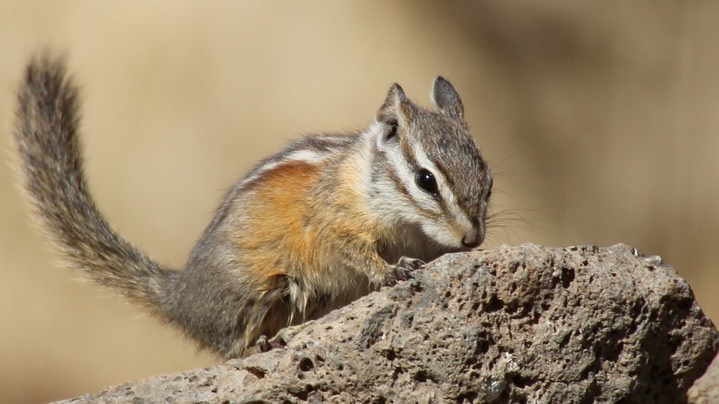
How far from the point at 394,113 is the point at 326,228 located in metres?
0.63

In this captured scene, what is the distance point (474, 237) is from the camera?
4.42 metres

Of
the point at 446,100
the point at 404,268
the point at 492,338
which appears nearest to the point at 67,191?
the point at 446,100

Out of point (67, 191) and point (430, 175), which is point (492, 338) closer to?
point (430, 175)

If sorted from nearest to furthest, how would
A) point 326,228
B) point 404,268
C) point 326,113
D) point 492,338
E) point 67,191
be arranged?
1. point 492,338
2. point 404,268
3. point 326,228
4. point 67,191
5. point 326,113

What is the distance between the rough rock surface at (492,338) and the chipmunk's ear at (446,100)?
160cm

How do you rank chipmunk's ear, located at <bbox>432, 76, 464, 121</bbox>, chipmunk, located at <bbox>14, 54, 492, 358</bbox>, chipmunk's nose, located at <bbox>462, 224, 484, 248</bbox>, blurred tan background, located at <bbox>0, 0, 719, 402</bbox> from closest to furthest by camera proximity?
chipmunk's nose, located at <bbox>462, 224, 484, 248</bbox>
chipmunk, located at <bbox>14, 54, 492, 358</bbox>
chipmunk's ear, located at <bbox>432, 76, 464, 121</bbox>
blurred tan background, located at <bbox>0, 0, 719, 402</bbox>

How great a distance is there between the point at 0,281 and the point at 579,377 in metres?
5.53

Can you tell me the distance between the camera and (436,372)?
11.7 ft

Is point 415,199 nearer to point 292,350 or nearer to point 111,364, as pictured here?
point 292,350

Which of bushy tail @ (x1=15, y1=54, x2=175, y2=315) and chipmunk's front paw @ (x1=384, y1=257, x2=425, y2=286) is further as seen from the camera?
bushy tail @ (x1=15, y1=54, x2=175, y2=315)

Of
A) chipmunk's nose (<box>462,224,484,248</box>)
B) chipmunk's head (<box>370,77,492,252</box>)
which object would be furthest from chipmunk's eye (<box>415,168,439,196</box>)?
chipmunk's nose (<box>462,224,484,248</box>)

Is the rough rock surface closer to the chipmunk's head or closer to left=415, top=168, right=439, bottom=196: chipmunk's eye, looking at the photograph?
the chipmunk's head

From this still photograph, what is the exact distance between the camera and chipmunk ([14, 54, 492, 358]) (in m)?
4.58

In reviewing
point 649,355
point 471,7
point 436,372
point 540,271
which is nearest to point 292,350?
point 436,372
